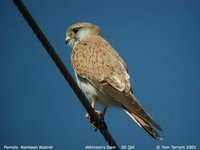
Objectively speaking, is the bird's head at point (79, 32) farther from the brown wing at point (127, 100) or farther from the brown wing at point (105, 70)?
the brown wing at point (127, 100)

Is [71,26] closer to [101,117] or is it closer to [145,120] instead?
[101,117]

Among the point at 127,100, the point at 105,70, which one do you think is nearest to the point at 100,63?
the point at 105,70

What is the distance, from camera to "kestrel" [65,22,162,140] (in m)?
4.75

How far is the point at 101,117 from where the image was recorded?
211 inches

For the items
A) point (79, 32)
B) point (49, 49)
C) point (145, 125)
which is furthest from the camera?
point (79, 32)

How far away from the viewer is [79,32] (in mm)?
7008

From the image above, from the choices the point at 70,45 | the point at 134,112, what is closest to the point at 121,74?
the point at 134,112

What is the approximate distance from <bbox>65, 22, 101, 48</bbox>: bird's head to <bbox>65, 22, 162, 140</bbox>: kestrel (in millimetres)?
43

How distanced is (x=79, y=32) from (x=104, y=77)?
186 cm

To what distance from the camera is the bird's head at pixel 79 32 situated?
6867 mm

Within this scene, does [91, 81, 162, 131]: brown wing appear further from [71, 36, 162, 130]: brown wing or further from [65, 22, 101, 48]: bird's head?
[65, 22, 101, 48]: bird's head

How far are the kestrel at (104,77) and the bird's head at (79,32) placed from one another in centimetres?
4

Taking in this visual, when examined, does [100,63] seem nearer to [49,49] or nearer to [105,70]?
[105,70]

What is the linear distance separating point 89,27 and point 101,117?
2.25 metres
